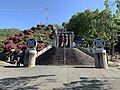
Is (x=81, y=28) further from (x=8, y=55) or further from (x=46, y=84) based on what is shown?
(x=46, y=84)

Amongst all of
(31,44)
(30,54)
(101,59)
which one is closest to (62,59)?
(31,44)

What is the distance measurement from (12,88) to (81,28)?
49723mm

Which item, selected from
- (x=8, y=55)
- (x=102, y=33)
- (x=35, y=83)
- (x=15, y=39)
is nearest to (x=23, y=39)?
(x=15, y=39)

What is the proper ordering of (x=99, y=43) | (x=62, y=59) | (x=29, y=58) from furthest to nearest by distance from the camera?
(x=62, y=59), (x=99, y=43), (x=29, y=58)

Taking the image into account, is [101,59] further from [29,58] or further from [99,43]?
[29,58]

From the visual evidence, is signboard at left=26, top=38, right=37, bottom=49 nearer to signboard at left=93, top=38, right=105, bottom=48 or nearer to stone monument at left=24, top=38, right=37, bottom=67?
stone monument at left=24, top=38, right=37, bottom=67

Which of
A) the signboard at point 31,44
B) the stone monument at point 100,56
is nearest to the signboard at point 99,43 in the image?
the stone monument at point 100,56

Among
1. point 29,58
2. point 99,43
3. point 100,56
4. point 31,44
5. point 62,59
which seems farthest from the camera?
point 62,59

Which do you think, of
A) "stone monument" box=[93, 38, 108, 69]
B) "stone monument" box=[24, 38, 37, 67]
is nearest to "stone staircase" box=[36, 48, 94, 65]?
"stone monument" box=[93, 38, 108, 69]

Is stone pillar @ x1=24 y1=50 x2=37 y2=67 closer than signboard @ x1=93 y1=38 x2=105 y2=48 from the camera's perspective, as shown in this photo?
Yes

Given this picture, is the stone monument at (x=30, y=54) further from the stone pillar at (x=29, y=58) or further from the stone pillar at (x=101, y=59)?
the stone pillar at (x=101, y=59)

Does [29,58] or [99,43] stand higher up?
[99,43]

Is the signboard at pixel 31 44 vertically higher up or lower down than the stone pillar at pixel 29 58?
higher up

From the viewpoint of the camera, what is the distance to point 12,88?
29.9 ft
